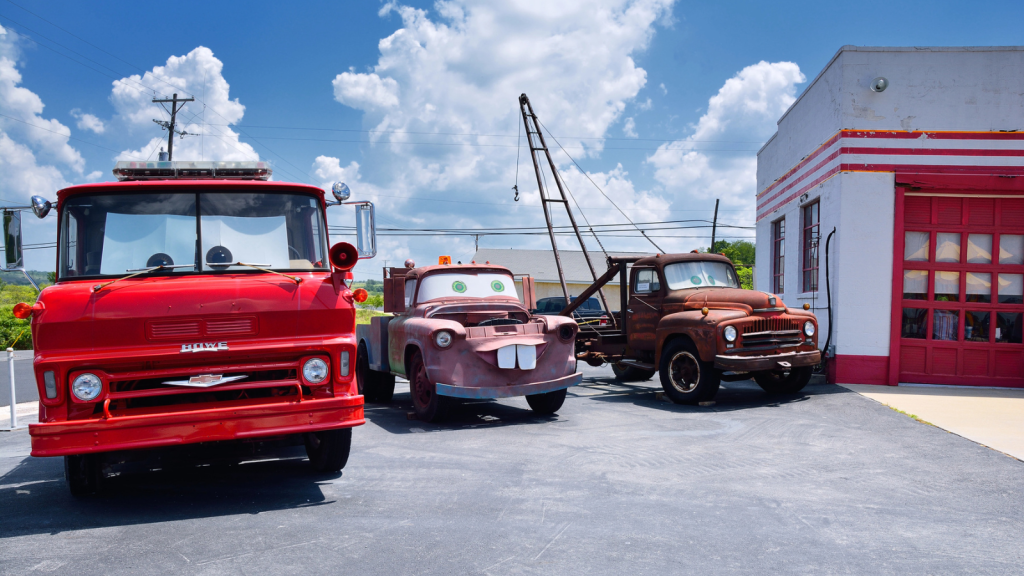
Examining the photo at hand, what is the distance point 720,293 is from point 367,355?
17.7 feet

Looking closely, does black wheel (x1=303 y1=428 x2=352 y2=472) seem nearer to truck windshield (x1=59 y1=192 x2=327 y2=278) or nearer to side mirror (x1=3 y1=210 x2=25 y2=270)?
truck windshield (x1=59 y1=192 x2=327 y2=278)

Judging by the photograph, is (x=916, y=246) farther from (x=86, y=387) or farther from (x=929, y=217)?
(x=86, y=387)

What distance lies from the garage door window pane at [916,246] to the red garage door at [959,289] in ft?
0.05

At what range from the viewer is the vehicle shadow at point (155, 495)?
15.6ft

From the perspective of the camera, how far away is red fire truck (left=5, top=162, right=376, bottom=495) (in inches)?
180

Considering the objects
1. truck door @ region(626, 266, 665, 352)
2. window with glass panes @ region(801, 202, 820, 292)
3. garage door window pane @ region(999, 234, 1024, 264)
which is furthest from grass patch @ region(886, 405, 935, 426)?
garage door window pane @ region(999, 234, 1024, 264)

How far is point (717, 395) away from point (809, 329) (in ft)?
5.46

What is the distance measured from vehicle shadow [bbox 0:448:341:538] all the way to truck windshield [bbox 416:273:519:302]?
10.8ft

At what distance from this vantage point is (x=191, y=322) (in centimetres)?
482

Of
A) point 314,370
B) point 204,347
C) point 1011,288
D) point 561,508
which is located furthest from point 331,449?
point 1011,288

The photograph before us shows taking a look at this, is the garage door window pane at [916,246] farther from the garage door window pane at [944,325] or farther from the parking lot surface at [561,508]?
the parking lot surface at [561,508]

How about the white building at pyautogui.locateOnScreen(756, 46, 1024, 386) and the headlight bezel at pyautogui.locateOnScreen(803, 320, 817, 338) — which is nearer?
the headlight bezel at pyautogui.locateOnScreen(803, 320, 817, 338)

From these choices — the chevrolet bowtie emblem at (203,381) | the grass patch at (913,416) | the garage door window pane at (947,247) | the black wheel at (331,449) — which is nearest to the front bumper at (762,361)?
the grass patch at (913,416)

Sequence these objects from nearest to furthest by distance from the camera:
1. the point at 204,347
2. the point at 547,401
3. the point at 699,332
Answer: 1. the point at 204,347
2. the point at 547,401
3. the point at 699,332
